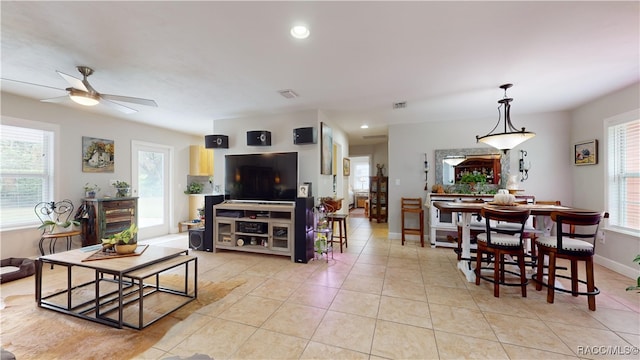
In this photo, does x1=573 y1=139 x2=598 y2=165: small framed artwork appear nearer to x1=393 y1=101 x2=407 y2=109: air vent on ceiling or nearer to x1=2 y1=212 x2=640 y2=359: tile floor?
x1=2 y1=212 x2=640 y2=359: tile floor

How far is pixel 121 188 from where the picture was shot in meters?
4.66

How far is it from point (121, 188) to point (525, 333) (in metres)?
6.07

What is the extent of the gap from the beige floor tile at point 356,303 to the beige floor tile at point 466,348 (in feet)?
1.92

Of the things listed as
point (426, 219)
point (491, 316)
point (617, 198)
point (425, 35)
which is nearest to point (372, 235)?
point (426, 219)

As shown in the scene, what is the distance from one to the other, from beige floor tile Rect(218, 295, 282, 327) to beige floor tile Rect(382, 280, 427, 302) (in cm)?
120

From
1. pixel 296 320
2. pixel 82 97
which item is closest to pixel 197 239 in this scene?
pixel 82 97

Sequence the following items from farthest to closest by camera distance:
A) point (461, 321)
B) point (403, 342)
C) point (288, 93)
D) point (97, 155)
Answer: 1. point (97, 155)
2. point (288, 93)
3. point (461, 321)
4. point (403, 342)

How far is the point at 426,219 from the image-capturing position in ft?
16.7

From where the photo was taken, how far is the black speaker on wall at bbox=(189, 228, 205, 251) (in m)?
4.32

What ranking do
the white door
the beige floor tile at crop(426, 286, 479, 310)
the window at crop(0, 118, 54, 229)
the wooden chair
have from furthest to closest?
the white door
the wooden chair
the window at crop(0, 118, 54, 229)
the beige floor tile at crop(426, 286, 479, 310)

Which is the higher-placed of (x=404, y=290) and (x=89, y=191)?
(x=89, y=191)

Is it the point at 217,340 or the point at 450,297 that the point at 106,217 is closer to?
the point at 217,340

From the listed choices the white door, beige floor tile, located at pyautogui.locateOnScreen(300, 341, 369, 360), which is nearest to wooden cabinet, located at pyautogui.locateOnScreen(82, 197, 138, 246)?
the white door

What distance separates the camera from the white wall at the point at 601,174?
10.4 ft
